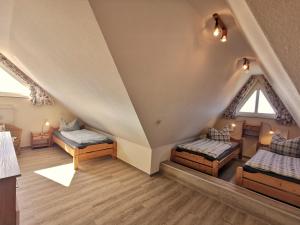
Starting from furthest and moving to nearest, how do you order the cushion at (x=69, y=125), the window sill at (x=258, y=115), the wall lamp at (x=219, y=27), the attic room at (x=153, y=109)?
the cushion at (x=69, y=125) < the window sill at (x=258, y=115) < the wall lamp at (x=219, y=27) < the attic room at (x=153, y=109)

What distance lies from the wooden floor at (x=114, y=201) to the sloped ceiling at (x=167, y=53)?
0.87 metres

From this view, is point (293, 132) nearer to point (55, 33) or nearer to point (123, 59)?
point (123, 59)

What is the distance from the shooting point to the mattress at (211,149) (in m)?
3.23

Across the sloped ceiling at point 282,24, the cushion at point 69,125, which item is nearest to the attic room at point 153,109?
the sloped ceiling at point 282,24

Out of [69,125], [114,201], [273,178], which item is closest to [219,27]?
[273,178]

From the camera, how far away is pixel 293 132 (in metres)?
3.90

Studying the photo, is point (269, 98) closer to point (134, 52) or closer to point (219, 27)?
point (219, 27)

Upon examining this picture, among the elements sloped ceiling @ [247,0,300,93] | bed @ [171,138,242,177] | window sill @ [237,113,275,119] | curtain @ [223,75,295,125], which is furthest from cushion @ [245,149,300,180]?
sloped ceiling @ [247,0,300,93]

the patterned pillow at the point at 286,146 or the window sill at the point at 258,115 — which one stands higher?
the window sill at the point at 258,115

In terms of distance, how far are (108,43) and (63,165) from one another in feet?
9.70

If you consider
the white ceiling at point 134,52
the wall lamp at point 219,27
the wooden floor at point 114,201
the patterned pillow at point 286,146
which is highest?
the wall lamp at point 219,27

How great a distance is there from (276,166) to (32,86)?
17.8ft

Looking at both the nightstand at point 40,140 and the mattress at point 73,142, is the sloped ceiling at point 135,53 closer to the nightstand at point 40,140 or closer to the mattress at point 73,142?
the mattress at point 73,142

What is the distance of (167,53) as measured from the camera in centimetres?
193
